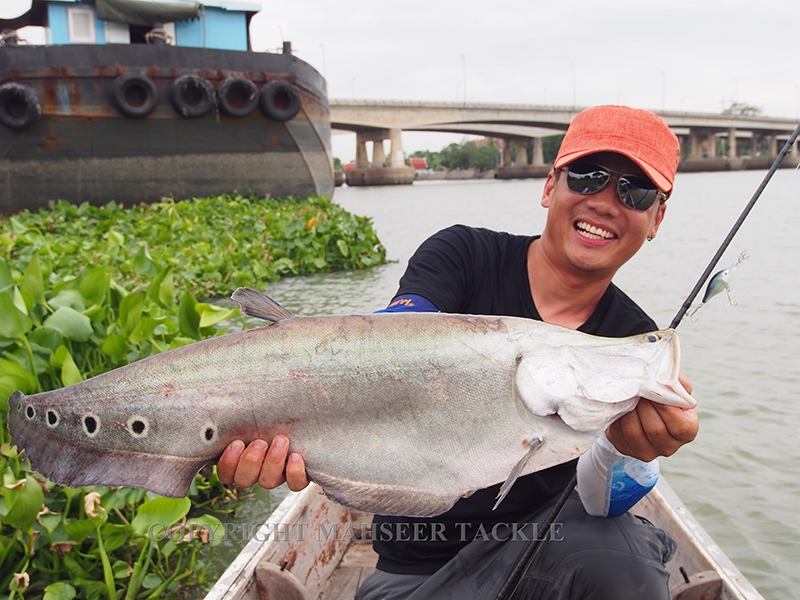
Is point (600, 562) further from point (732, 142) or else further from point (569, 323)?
point (732, 142)

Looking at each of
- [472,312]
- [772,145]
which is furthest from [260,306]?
[772,145]

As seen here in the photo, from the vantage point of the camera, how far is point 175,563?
163 inches

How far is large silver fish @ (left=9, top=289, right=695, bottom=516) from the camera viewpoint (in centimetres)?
207

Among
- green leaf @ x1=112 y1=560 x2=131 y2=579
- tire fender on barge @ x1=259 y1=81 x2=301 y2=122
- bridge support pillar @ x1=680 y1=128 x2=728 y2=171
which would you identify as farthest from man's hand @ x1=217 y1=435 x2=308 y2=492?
bridge support pillar @ x1=680 y1=128 x2=728 y2=171

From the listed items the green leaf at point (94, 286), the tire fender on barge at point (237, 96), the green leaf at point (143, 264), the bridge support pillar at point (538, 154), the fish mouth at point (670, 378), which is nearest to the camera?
the fish mouth at point (670, 378)

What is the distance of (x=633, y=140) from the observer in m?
2.53

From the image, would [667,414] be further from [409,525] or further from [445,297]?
[409,525]

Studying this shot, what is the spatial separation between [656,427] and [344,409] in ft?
2.90

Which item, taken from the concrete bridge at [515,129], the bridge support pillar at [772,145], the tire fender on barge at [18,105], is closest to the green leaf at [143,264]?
the tire fender on barge at [18,105]

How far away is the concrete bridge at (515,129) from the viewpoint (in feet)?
173

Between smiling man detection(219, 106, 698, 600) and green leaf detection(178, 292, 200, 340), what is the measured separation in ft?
8.46

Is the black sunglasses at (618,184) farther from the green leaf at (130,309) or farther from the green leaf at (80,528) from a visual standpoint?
the green leaf at (130,309)

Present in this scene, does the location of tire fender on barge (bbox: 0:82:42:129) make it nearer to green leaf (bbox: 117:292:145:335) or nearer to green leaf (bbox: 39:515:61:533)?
green leaf (bbox: 117:292:145:335)

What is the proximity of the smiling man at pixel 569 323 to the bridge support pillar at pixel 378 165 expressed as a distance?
58672 millimetres
